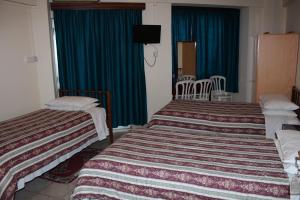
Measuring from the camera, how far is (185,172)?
2.04 meters

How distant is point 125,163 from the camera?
220 centimetres

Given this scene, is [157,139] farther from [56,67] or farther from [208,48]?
[208,48]

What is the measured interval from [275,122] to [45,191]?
2831 mm

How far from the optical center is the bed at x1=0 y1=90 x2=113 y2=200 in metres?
2.56

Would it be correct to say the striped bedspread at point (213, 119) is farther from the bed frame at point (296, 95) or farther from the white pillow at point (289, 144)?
the white pillow at point (289, 144)

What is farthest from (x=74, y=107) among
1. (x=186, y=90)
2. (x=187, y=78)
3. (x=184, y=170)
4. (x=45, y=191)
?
(x=187, y=78)

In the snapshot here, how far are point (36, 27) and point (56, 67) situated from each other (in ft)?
2.56

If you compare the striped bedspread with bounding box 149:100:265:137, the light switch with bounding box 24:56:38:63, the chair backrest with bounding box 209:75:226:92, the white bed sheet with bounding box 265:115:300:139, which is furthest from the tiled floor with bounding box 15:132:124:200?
the chair backrest with bounding box 209:75:226:92

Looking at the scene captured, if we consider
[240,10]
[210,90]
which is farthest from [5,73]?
[240,10]

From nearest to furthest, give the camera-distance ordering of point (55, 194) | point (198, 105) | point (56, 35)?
point (55, 194), point (198, 105), point (56, 35)

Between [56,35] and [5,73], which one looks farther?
[56,35]

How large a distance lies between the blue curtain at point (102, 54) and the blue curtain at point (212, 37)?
1053 mm

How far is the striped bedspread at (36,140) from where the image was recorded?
2.53 meters

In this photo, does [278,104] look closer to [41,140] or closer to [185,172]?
[185,172]
